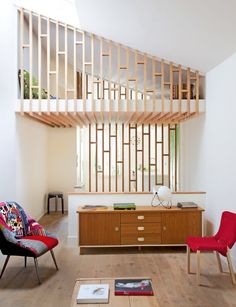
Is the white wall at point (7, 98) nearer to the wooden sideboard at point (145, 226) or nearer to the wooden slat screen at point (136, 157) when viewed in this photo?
the wooden sideboard at point (145, 226)

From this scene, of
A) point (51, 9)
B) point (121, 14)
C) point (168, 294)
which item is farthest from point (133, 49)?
point (168, 294)

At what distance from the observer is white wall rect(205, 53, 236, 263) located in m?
4.31

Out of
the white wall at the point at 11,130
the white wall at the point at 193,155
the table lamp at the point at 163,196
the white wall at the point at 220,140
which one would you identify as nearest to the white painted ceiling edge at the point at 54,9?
the white wall at the point at 11,130

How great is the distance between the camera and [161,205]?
526 cm

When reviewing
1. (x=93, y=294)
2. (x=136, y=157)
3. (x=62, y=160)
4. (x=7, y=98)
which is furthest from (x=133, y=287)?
(x=62, y=160)

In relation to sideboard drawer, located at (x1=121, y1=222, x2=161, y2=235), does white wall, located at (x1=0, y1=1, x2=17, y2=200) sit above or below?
above

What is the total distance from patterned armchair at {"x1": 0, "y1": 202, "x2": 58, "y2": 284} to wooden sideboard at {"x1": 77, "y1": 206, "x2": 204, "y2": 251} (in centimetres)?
86

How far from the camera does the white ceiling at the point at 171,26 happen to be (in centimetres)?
357

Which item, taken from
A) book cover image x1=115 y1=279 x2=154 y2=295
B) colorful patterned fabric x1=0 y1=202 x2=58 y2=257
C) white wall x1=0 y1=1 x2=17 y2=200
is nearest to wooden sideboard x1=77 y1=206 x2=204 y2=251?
colorful patterned fabric x1=0 y1=202 x2=58 y2=257

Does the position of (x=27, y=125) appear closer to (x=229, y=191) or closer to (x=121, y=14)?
(x=121, y=14)

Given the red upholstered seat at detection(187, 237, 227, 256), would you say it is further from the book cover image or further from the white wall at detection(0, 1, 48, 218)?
the white wall at detection(0, 1, 48, 218)

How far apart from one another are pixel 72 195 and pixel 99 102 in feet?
5.32

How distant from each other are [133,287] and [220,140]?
9.17ft

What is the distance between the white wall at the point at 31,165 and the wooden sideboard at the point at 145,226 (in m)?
1.63
